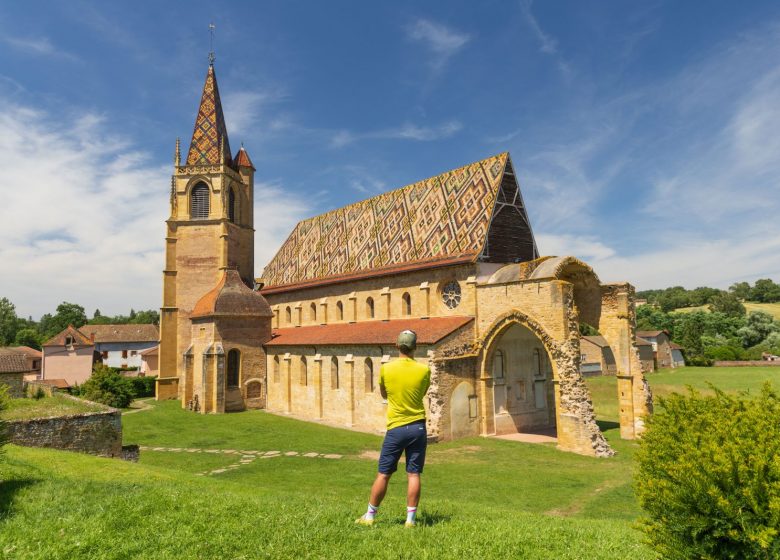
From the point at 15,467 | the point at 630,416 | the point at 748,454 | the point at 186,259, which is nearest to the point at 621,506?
the point at 748,454

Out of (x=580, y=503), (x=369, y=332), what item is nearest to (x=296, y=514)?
(x=580, y=503)

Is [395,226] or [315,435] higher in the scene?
[395,226]

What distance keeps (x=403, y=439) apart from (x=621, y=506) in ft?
30.2

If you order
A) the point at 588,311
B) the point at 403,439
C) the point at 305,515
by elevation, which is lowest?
the point at 305,515

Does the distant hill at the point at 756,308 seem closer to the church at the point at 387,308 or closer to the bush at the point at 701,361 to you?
the bush at the point at 701,361

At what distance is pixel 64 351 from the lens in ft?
167

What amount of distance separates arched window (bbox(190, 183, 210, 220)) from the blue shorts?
126 ft

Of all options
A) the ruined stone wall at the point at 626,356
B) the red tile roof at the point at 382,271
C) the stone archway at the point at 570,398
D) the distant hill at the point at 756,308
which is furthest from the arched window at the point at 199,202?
the distant hill at the point at 756,308

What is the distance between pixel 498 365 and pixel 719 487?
19809mm

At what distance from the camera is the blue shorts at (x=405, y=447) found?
6504 mm

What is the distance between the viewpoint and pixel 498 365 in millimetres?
24391

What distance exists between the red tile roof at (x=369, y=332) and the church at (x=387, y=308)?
0.51 feet

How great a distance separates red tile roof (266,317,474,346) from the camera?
23198 millimetres

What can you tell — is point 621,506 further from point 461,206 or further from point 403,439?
point 461,206
